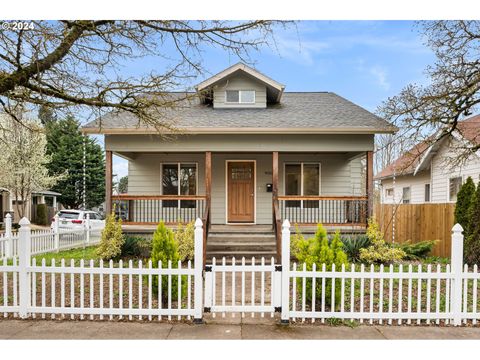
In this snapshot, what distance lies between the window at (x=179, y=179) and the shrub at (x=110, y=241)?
2532 mm

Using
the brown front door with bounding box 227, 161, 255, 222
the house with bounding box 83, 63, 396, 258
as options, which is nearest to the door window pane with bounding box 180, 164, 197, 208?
the house with bounding box 83, 63, 396, 258

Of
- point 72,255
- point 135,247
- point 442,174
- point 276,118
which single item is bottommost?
point 72,255

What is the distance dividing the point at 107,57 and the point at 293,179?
622cm

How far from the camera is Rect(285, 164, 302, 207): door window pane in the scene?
32.8 ft

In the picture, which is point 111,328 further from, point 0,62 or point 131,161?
point 131,161

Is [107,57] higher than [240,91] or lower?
lower

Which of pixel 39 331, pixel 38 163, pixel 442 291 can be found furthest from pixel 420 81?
pixel 38 163

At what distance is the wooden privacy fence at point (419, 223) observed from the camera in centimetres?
827

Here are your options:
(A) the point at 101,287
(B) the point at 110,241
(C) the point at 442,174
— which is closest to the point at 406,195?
(C) the point at 442,174

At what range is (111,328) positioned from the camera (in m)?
3.85

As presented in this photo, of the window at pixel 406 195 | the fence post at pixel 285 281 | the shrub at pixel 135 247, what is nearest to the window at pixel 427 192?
the window at pixel 406 195

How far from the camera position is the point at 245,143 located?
8.51 metres

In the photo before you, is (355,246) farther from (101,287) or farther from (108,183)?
(108,183)
